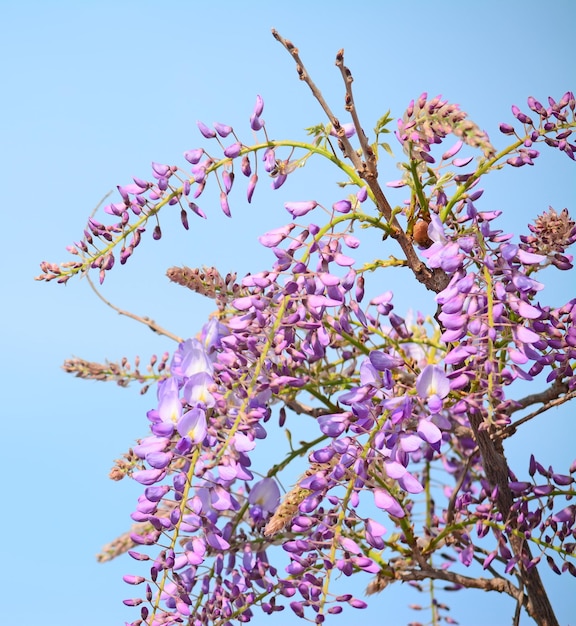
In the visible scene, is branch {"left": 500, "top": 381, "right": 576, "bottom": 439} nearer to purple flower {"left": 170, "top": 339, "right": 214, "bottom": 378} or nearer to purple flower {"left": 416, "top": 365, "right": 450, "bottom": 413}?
purple flower {"left": 416, "top": 365, "right": 450, "bottom": 413}

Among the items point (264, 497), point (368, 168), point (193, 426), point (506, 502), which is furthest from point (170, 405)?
point (506, 502)

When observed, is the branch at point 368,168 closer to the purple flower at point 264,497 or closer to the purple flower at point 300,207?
the purple flower at point 300,207

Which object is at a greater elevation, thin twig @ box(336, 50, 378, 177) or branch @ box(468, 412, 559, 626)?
thin twig @ box(336, 50, 378, 177)

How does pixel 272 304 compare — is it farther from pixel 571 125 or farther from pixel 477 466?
pixel 477 466

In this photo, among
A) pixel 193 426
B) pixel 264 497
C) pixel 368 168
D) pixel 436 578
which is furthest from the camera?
pixel 436 578

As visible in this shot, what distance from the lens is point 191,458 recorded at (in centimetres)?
119

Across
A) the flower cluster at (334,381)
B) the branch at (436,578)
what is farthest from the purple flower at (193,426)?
the branch at (436,578)

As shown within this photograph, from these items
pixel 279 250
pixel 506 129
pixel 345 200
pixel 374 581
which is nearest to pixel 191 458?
pixel 279 250

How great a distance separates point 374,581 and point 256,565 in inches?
10.3

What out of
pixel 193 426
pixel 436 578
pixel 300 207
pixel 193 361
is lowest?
pixel 436 578

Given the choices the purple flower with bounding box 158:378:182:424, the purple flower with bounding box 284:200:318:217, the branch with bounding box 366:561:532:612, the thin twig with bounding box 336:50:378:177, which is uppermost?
the thin twig with bounding box 336:50:378:177

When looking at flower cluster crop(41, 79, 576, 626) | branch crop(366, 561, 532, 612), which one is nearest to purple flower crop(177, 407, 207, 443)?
flower cluster crop(41, 79, 576, 626)

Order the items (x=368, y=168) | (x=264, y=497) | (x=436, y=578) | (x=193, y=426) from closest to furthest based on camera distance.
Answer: (x=193, y=426) → (x=368, y=168) → (x=264, y=497) → (x=436, y=578)

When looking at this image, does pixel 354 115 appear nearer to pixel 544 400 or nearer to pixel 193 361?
pixel 193 361
